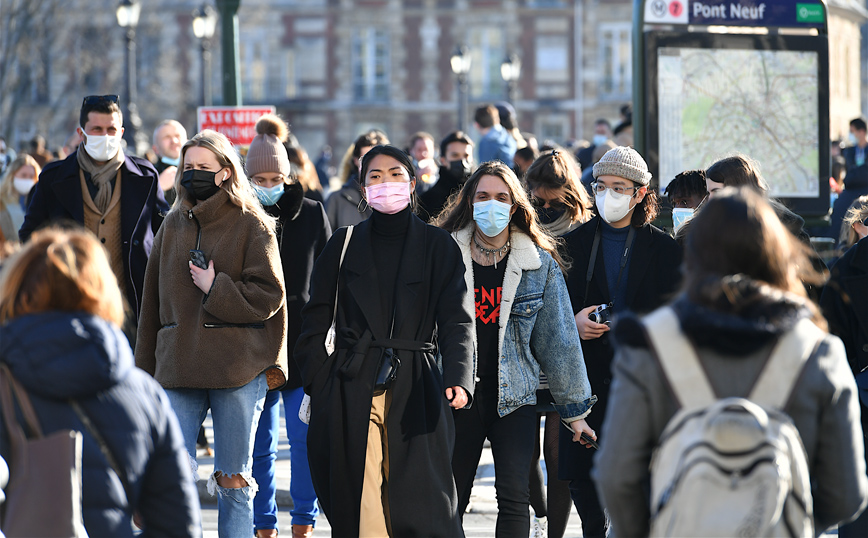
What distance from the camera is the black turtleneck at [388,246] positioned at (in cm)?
482

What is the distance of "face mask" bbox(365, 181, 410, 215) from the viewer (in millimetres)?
4918

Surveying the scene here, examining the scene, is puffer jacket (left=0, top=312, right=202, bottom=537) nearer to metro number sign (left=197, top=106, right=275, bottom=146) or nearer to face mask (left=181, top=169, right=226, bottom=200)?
face mask (left=181, top=169, right=226, bottom=200)

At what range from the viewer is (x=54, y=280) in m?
3.08

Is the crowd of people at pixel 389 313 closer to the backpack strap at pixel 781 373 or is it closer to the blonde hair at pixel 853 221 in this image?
the blonde hair at pixel 853 221

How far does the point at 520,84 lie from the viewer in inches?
1998

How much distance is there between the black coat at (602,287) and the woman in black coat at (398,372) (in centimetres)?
85

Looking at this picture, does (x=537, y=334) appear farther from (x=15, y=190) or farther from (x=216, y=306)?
(x=15, y=190)

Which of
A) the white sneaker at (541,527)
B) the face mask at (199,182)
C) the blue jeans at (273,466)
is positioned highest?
the face mask at (199,182)

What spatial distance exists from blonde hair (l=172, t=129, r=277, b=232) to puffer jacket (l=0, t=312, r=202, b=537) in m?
2.21

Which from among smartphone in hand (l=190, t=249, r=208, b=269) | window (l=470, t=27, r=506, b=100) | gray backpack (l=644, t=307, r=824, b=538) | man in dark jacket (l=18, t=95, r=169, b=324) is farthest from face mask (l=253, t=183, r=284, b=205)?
window (l=470, t=27, r=506, b=100)

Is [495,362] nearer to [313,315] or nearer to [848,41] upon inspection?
[313,315]

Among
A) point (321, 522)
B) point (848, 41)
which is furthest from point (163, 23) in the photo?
point (321, 522)

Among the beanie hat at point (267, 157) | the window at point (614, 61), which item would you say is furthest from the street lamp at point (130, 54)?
the window at point (614, 61)

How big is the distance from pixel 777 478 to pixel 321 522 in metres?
4.47
